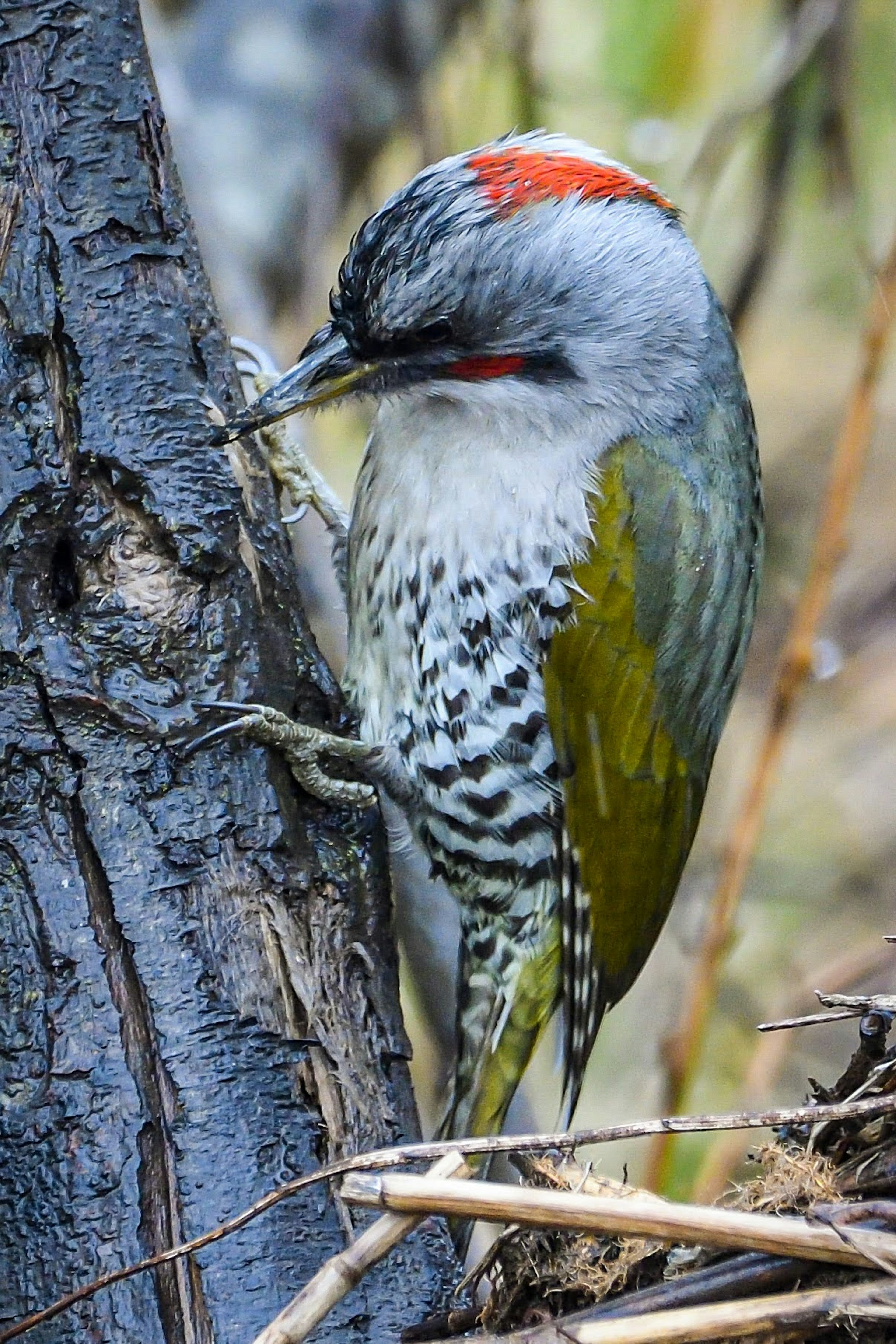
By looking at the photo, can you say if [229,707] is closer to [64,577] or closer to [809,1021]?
[64,577]

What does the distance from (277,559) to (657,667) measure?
0.79 meters

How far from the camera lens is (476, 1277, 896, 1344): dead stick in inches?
60.7

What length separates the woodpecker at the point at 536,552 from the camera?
95.3 inches

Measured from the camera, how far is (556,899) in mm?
2654

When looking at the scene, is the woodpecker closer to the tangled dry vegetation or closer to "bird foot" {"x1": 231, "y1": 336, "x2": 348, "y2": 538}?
"bird foot" {"x1": 231, "y1": 336, "x2": 348, "y2": 538}

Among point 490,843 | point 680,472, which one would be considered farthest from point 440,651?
point 680,472

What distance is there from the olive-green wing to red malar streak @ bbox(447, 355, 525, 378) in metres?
0.23

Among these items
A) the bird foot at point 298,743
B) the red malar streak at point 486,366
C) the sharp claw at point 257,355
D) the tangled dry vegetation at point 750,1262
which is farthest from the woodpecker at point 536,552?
the tangled dry vegetation at point 750,1262

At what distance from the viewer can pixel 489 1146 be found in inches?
63.5

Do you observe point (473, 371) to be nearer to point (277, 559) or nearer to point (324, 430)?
point (277, 559)

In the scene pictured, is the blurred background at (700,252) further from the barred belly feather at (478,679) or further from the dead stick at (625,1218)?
the dead stick at (625,1218)

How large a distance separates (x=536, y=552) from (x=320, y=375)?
454mm

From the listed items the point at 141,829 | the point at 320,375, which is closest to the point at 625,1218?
the point at 141,829

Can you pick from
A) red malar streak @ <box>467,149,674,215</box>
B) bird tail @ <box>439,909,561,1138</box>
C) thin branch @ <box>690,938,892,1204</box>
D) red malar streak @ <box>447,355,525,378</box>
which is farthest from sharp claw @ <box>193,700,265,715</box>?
thin branch @ <box>690,938,892,1204</box>
